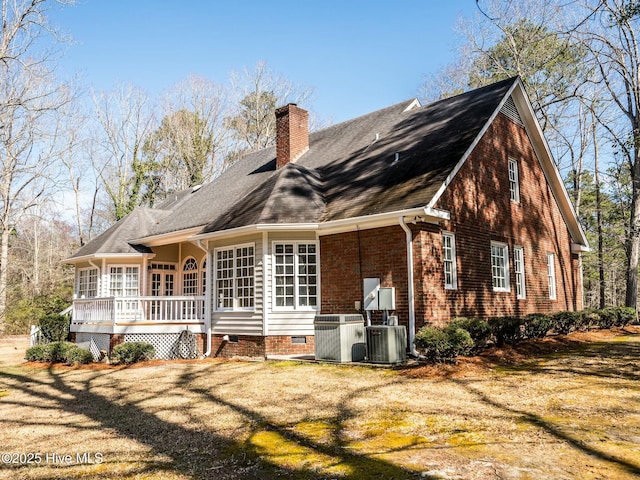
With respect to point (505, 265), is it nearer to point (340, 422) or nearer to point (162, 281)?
point (340, 422)

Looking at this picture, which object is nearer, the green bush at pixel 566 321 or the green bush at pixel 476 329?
the green bush at pixel 476 329

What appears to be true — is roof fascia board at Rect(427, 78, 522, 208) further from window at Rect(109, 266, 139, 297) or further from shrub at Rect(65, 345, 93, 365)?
window at Rect(109, 266, 139, 297)

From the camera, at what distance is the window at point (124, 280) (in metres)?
19.0

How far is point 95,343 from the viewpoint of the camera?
16.5 m

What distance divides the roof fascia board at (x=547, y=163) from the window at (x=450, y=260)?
20.6ft

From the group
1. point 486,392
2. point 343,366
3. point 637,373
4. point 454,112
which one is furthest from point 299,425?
point 454,112

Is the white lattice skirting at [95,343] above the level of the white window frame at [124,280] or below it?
below

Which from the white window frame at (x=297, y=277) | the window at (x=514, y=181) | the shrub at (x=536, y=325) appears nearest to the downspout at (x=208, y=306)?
the white window frame at (x=297, y=277)

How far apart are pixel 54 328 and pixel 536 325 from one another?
54.8 feet

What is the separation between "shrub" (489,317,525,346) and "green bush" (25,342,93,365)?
433 inches

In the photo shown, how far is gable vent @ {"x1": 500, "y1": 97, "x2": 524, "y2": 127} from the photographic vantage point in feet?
52.6

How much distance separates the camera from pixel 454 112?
51.6ft

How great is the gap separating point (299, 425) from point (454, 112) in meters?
12.2

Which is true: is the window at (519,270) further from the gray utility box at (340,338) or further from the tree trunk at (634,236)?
the tree trunk at (634,236)
